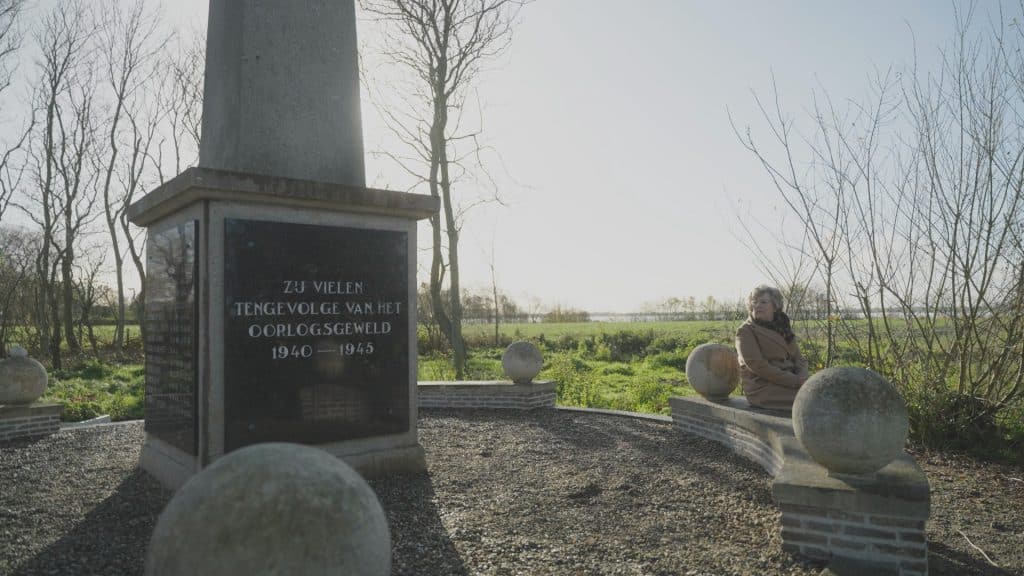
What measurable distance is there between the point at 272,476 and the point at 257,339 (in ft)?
8.60

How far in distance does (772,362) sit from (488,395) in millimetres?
4292

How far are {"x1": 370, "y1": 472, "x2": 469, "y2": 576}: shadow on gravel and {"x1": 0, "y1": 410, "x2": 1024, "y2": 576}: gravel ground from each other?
1 cm

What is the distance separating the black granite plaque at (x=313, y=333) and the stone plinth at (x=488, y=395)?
373cm

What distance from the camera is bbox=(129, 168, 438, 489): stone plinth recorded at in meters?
4.27

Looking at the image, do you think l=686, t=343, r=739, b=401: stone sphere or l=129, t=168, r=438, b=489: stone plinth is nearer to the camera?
l=129, t=168, r=438, b=489: stone plinth

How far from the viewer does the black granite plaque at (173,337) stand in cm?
434

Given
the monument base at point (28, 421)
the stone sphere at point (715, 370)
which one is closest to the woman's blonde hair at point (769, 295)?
the stone sphere at point (715, 370)

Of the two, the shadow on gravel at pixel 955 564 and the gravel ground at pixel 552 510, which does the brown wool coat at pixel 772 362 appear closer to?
the gravel ground at pixel 552 510

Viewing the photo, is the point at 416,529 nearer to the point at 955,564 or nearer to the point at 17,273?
the point at 955,564

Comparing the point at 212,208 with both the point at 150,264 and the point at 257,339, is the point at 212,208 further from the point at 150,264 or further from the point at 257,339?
the point at 150,264

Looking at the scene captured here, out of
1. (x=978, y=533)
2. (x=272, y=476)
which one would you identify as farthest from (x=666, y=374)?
(x=272, y=476)

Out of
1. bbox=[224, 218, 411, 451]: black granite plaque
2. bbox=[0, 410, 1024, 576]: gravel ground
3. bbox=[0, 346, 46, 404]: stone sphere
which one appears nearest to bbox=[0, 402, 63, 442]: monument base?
bbox=[0, 346, 46, 404]: stone sphere

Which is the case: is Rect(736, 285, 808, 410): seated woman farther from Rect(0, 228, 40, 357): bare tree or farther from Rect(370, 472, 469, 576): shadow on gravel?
Rect(0, 228, 40, 357): bare tree

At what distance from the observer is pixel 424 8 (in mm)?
14133
